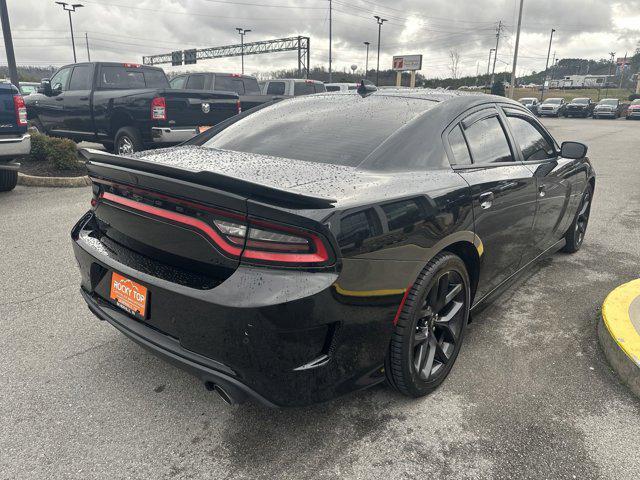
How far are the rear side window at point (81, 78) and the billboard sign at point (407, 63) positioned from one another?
5093 centimetres

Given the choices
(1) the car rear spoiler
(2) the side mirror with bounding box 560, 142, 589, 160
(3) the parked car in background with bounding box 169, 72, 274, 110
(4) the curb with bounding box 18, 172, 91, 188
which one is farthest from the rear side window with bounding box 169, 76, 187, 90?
(1) the car rear spoiler

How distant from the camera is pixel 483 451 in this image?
225cm

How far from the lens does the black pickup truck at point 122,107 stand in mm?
8531

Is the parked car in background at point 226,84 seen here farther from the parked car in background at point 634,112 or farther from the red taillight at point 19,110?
the parked car in background at point 634,112

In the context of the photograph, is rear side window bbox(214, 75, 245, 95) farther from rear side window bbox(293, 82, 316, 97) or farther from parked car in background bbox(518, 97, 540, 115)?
parked car in background bbox(518, 97, 540, 115)

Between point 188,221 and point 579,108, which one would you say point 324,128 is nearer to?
point 188,221

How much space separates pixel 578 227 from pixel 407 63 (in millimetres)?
56269

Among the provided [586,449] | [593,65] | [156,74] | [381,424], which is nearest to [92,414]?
[381,424]

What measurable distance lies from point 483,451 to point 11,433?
2.20 meters

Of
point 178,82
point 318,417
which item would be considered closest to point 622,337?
point 318,417

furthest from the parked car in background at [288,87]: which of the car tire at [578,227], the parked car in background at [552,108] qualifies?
the parked car in background at [552,108]

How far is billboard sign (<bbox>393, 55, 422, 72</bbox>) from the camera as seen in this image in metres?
55.6

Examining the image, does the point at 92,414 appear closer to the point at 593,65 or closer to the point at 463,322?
the point at 463,322

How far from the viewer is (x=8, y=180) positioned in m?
7.09
